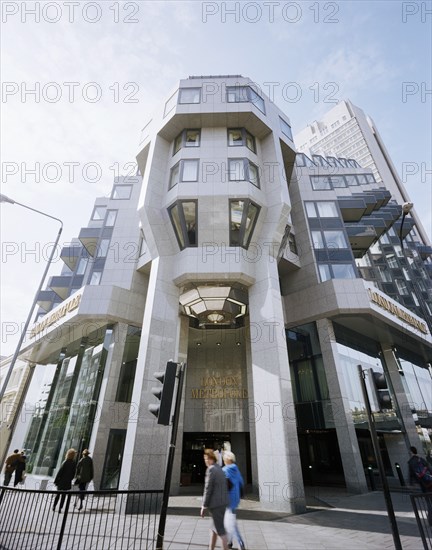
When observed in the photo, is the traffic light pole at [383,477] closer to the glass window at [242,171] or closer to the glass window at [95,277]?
the glass window at [242,171]

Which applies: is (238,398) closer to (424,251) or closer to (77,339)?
(77,339)

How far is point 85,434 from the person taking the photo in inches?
662

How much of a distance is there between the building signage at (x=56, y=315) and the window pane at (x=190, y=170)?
1028 cm

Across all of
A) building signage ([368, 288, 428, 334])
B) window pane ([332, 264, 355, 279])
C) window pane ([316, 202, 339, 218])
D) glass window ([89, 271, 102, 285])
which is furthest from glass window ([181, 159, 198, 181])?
building signage ([368, 288, 428, 334])

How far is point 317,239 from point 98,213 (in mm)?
20607

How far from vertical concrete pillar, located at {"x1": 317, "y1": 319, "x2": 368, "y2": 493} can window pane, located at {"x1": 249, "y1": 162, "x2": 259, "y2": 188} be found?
32.7 feet

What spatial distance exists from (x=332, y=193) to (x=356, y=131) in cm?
7986

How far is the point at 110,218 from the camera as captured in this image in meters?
25.3

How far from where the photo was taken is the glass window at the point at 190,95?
1920 cm

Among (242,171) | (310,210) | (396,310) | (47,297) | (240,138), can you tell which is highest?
(310,210)

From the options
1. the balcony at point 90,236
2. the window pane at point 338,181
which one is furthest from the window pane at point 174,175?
the window pane at point 338,181

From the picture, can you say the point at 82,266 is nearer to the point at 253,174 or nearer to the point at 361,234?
the point at 253,174

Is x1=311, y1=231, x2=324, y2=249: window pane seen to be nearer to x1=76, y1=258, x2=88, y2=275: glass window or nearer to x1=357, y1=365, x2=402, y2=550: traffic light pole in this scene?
x1=357, y1=365, x2=402, y2=550: traffic light pole

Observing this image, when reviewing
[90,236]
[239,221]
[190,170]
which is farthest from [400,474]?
[90,236]
